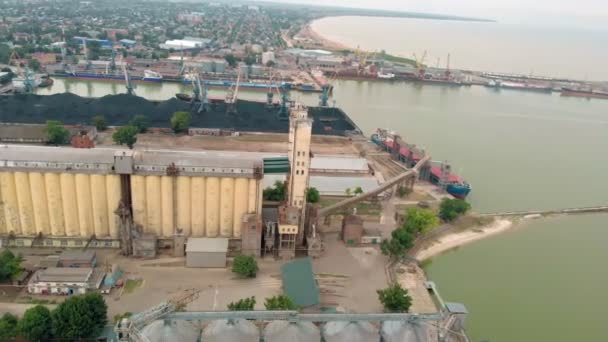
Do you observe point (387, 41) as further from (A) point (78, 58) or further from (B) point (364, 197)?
(B) point (364, 197)

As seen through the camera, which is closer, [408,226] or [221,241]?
[221,241]

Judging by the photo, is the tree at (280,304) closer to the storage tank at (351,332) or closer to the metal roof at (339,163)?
the storage tank at (351,332)

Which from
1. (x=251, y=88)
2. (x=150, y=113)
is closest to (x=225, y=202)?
(x=150, y=113)

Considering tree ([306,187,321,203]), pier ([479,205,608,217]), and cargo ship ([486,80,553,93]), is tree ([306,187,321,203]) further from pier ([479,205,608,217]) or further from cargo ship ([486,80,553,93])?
cargo ship ([486,80,553,93])

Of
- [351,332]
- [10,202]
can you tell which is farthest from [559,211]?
[10,202]

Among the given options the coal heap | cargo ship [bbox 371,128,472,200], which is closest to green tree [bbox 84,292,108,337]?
cargo ship [bbox 371,128,472,200]

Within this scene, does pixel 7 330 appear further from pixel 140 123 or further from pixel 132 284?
pixel 140 123

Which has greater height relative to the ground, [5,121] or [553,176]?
[5,121]
